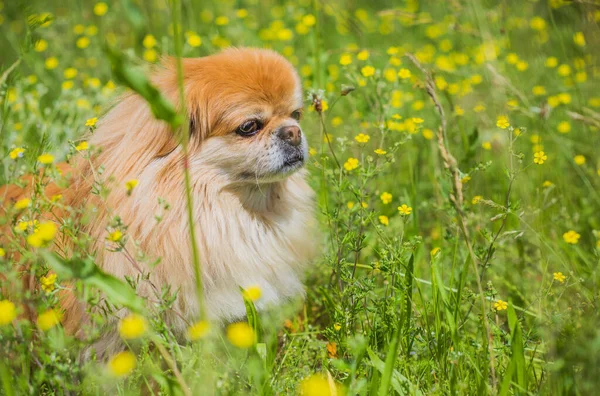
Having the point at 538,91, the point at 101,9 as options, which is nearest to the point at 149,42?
the point at 101,9

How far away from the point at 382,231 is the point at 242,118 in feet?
2.32

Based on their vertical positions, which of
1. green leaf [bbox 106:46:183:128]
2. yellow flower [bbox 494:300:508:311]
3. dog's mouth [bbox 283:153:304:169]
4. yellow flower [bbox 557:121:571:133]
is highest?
green leaf [bbox 106:46:183:128]

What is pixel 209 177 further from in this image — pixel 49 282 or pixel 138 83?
pixel 138 83

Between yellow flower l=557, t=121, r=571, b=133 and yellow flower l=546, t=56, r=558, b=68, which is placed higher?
yellow flower l=546, t=56, r=558, b=68

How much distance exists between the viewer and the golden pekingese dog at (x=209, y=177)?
220cm

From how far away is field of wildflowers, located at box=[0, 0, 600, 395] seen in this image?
5.19 feet

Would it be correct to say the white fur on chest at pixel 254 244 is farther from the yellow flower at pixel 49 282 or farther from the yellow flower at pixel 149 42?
the yellow flower at pixel 149 42

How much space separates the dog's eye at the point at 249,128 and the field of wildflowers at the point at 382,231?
0.26m

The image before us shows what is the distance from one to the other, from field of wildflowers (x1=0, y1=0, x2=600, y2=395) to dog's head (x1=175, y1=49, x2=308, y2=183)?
0.18m

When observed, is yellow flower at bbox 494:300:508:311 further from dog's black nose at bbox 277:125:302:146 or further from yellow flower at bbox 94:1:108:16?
yellow flower at bbox 94:1:108:16

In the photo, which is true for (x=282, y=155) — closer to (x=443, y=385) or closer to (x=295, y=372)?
(x=295, y=372)

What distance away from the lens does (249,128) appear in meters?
2.40

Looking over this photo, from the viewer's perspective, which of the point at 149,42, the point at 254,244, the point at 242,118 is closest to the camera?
the point at 242,118

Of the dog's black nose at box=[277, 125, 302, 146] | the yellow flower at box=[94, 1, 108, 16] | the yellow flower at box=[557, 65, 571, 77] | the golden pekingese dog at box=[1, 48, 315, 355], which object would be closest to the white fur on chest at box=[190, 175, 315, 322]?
the golden pekingese dog at box=[1, 48, 315, 355]
